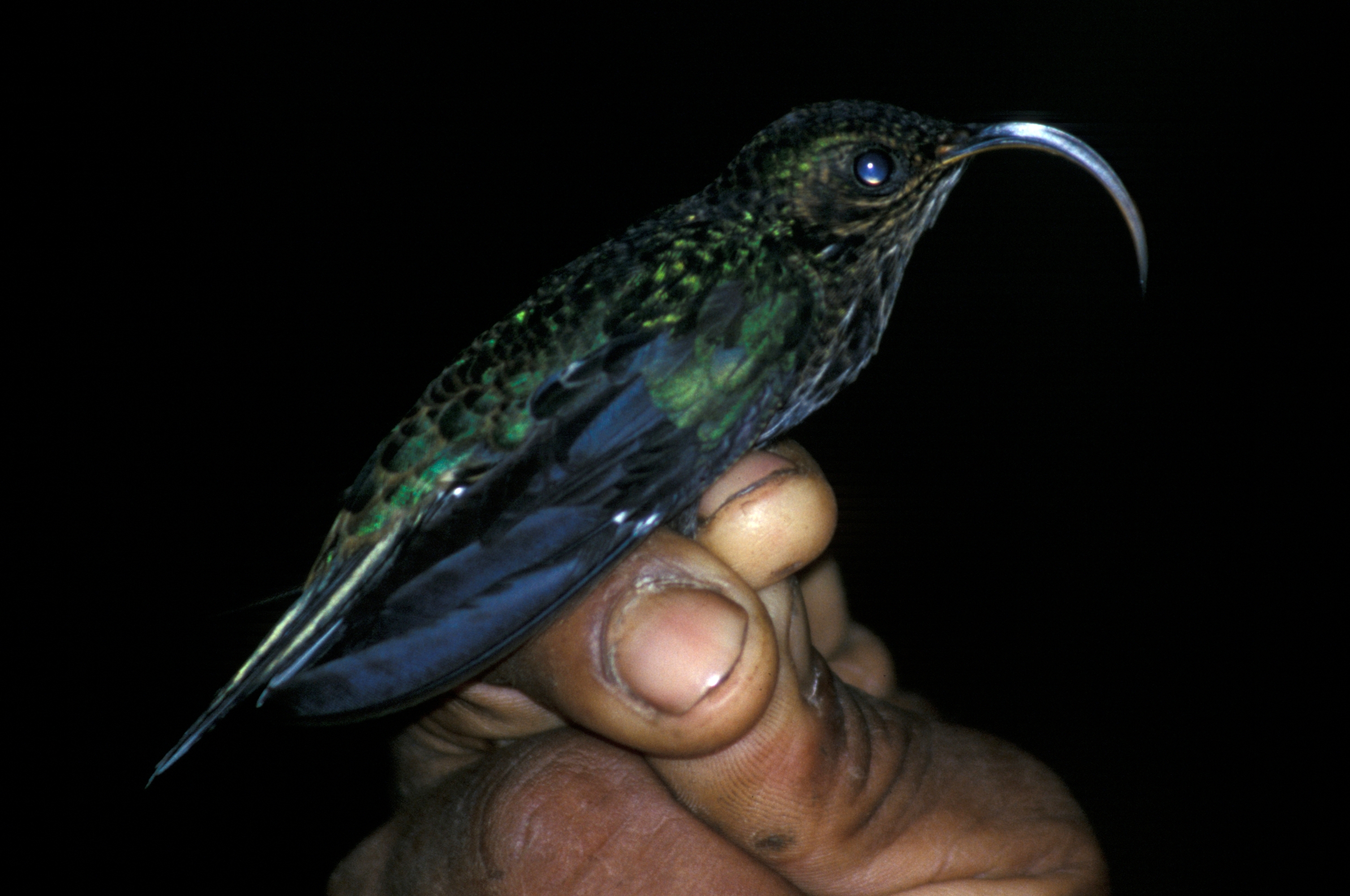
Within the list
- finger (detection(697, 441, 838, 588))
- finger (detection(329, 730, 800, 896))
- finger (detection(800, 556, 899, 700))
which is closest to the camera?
finger (detection(329, 730, 800, 896))

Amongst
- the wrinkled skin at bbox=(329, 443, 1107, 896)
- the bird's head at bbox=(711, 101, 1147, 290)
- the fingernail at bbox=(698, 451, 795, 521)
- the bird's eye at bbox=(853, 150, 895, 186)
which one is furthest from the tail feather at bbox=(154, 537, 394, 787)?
the bird's eye at bbox=(853, 150, 895, 186)

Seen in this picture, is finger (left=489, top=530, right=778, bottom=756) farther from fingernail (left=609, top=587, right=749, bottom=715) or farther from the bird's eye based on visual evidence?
the bird's eye

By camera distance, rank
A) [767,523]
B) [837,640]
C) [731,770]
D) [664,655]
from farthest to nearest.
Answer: [837,640] → [767,523] → [731,770] → [664,655]

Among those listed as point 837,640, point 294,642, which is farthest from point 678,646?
point 837,640

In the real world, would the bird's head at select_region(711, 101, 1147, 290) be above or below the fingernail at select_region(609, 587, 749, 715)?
above

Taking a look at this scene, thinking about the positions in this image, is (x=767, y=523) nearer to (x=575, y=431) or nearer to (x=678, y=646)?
(x=678, y=646)

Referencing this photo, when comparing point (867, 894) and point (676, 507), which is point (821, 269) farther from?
point (867, 894)

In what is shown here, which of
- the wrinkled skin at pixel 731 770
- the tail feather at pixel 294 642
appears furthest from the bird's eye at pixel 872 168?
the tail feather at pixel 294 642
